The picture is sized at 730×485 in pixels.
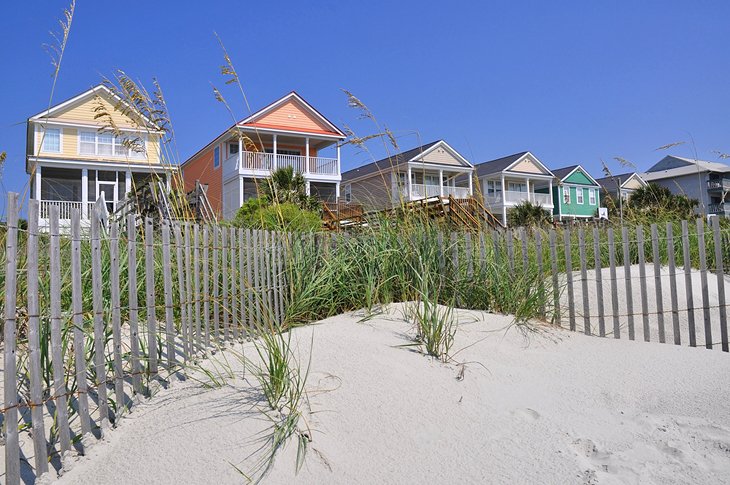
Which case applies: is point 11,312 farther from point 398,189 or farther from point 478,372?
point 398,189

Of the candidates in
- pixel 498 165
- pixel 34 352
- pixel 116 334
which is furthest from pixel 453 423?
pixel 498 165

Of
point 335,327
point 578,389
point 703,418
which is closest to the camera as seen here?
point 703,418

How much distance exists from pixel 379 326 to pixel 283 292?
122cm

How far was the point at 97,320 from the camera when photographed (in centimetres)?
312

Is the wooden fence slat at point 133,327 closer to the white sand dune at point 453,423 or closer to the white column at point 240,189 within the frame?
the white sand dune at point 453,423

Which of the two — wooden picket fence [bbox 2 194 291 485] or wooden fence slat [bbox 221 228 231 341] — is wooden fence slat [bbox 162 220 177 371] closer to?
wooden picket fence [bbox 2 194 291 485]

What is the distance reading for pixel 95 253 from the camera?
322cm

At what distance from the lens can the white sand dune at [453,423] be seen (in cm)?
291

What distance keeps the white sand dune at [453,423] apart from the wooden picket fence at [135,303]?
0.33 meters

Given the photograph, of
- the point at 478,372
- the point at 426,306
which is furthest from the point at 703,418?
the point at 426,306

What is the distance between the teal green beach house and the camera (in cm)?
4756

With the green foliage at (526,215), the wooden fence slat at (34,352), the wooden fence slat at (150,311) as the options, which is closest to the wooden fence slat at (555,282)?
the wooden fence slat at (150,311)

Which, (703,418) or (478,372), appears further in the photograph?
(478,372)

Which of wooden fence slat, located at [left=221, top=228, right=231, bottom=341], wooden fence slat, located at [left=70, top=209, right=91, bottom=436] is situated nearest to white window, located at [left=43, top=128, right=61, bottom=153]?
wooden fence slat, located at [left=221, top=228, right=231, bottom=341]
